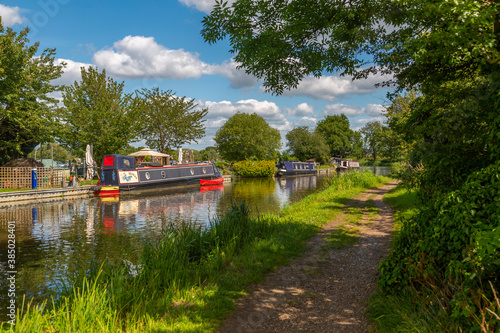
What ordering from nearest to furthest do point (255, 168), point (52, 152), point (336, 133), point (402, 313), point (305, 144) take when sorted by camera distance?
1. point (402, 313)
2. point (52, 152)
3. point (255, 168)
4. point (305, 144)
5. point (336, 133)

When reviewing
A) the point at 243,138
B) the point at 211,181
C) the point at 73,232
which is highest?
the point at 243,138

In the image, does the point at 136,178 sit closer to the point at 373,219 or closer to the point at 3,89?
the point at 3,89

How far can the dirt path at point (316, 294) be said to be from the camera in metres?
3.84

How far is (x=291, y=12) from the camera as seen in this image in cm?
548

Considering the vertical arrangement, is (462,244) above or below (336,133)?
below

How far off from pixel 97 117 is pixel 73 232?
19.2 meters

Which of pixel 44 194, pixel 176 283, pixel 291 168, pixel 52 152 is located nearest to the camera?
pixel 176 283

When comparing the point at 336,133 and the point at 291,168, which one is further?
the point at 336,133

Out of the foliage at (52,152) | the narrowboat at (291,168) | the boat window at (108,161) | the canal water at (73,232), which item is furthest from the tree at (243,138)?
the canal water at (73,232)

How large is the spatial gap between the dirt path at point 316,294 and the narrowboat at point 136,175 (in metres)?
18.9

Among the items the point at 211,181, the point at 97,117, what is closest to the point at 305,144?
the point at 211,181

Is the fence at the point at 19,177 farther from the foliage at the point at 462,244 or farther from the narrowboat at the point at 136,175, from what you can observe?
the foliage at the point at 462,244

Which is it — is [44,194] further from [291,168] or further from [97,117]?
[291,168]

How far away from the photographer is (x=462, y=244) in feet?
9.19
